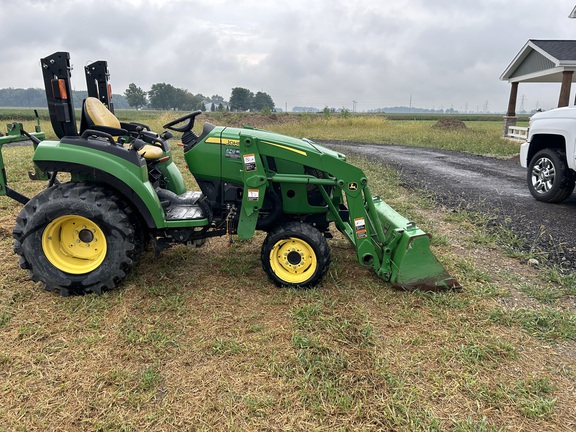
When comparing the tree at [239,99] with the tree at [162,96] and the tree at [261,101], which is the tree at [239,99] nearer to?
the tree at [261,101]

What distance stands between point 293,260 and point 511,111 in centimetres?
1858

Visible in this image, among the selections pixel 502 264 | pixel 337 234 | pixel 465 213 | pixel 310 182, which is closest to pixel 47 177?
pixel 310 182

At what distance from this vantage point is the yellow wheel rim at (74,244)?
10.4ft

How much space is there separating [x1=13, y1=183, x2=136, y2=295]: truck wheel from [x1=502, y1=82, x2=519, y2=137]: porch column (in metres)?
18.8

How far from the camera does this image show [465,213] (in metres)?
5.68

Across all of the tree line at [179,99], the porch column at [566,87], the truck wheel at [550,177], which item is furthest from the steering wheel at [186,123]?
the tree line at [179,99]

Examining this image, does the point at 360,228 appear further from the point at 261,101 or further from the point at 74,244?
the point at 261,101

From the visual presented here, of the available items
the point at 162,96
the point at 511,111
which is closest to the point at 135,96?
the point at 162,96

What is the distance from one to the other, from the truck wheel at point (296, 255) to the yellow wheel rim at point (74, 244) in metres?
1.33

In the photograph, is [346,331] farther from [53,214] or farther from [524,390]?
[53,214]

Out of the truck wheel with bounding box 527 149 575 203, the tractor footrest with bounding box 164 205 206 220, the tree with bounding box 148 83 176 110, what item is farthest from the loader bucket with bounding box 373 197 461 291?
the tree with bounding box 148 83 176 110

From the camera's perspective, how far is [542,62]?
16078 mm

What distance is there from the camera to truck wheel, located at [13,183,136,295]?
3070 mm

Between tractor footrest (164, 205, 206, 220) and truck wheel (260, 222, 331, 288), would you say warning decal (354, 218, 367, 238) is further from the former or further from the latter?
tractor footrest (164, 205, 206, 220)
